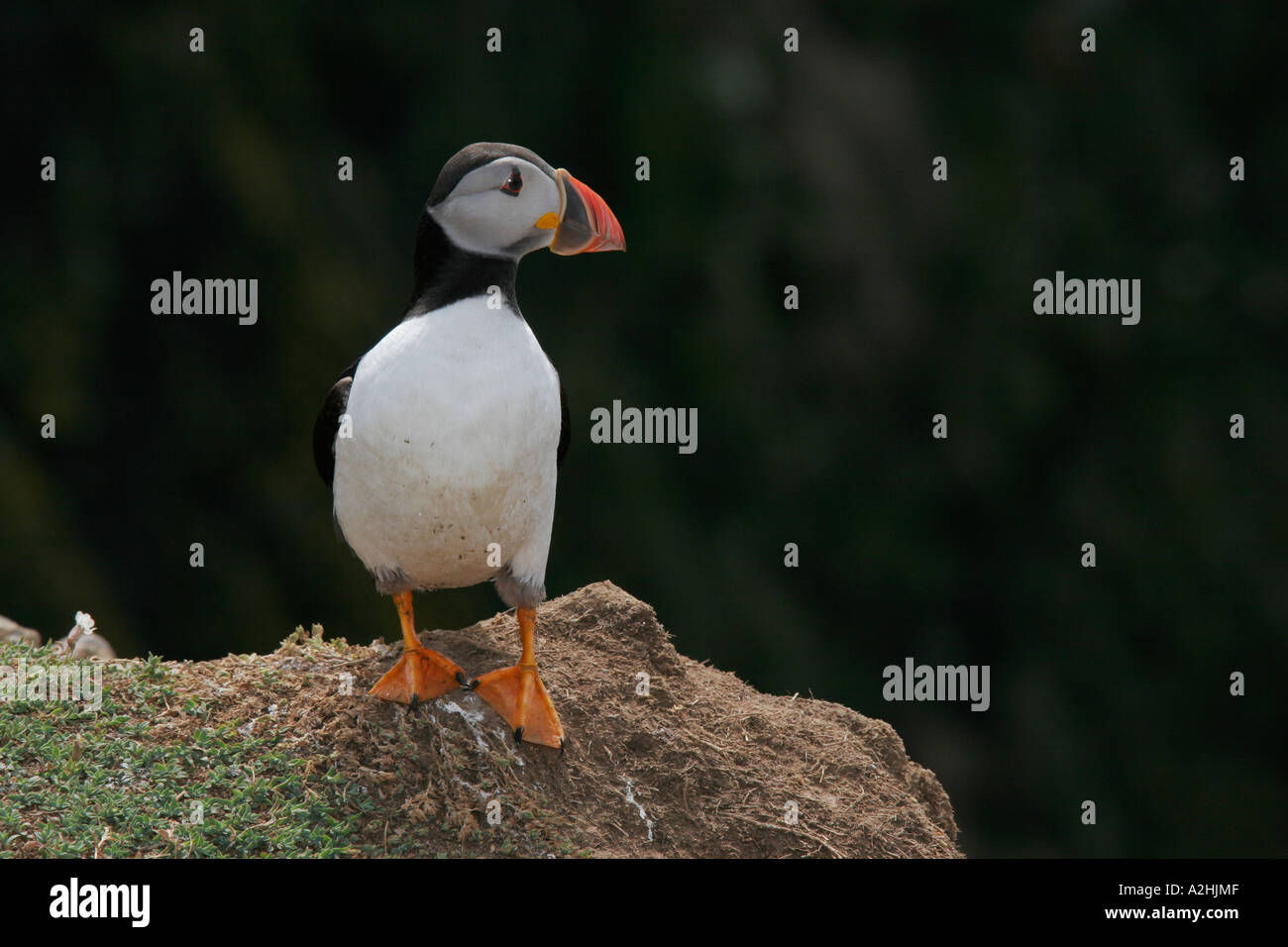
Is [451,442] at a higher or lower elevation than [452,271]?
lower

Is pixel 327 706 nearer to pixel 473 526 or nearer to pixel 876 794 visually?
pixel 473 526

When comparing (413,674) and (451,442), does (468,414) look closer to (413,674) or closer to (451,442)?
(451,442)

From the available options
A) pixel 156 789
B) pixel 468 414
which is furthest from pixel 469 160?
pixel 156 789

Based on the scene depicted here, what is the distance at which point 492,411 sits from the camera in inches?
186

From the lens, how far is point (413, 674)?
16.6 feet

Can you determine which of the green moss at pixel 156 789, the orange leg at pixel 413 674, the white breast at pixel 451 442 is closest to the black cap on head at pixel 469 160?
the white breast at pixel 451 442

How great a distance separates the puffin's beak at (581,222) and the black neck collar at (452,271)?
19cm

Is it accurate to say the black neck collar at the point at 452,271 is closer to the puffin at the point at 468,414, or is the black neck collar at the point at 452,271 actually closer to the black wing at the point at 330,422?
the puffin at the point at 468,414

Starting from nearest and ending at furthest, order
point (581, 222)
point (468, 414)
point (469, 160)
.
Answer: point (468, 414) → point (469, 160) → point (581, 222)

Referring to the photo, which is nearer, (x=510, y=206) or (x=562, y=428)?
(x=510, y=206)

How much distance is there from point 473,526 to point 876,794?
1.83 m

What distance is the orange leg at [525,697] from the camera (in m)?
5.01

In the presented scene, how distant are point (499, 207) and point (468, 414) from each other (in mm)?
670

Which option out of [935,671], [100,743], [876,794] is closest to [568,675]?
[876,794]
